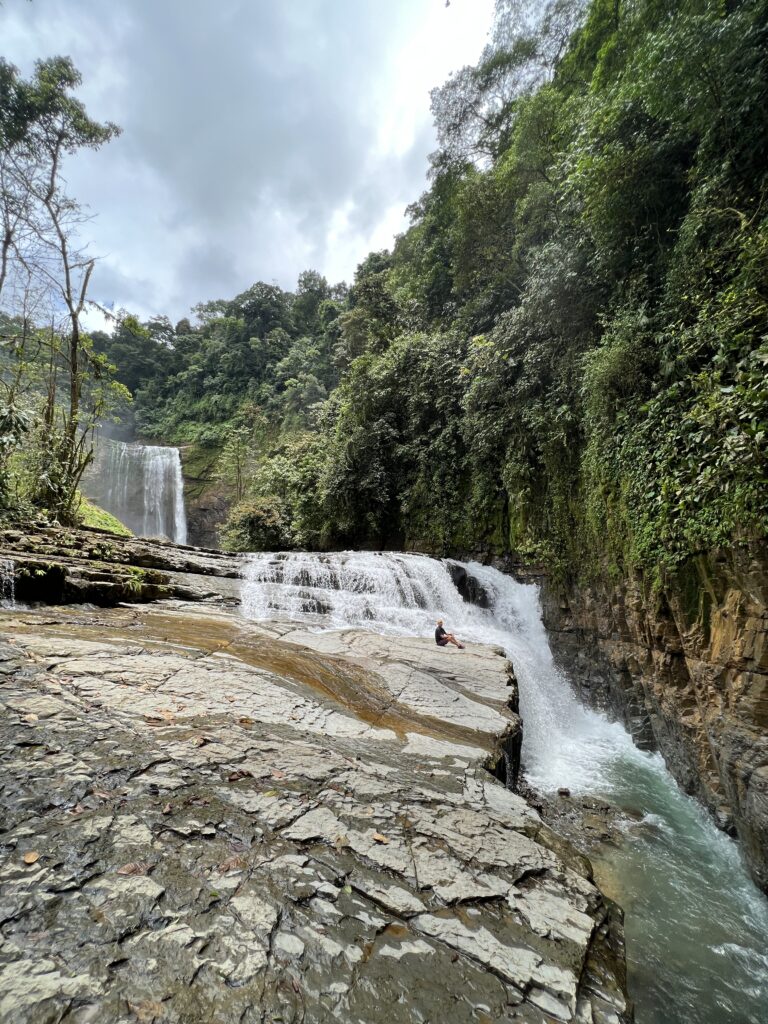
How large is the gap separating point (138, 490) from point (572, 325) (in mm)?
23592

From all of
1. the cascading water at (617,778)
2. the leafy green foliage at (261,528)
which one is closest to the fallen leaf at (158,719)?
the cascading water at (617,778)

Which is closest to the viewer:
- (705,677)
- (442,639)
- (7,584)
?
(705,677)

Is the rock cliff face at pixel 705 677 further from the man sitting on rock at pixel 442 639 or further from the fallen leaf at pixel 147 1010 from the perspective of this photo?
the fallen leaf at pixel 147 1010

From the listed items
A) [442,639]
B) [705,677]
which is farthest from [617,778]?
[442,639]

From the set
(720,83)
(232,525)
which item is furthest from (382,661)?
(232,525)

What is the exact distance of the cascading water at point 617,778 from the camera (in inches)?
110

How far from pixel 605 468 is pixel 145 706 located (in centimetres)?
674

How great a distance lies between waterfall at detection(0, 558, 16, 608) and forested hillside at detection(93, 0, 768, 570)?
7.54 meters

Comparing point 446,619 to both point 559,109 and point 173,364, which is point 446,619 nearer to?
point 559,109

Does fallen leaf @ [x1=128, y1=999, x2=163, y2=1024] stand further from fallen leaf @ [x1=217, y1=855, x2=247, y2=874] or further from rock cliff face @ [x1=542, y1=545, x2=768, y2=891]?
rock cliff face @ [x1=542, y1=545, x2=768, y2=891]

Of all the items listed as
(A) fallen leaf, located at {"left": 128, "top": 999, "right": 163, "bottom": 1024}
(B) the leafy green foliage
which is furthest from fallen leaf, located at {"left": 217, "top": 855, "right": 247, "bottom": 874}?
(B) the leafy green foliage

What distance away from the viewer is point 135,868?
1833mm

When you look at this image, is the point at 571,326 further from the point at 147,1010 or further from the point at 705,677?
the point at 147,1010

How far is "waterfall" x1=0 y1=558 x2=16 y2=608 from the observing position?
591cm
